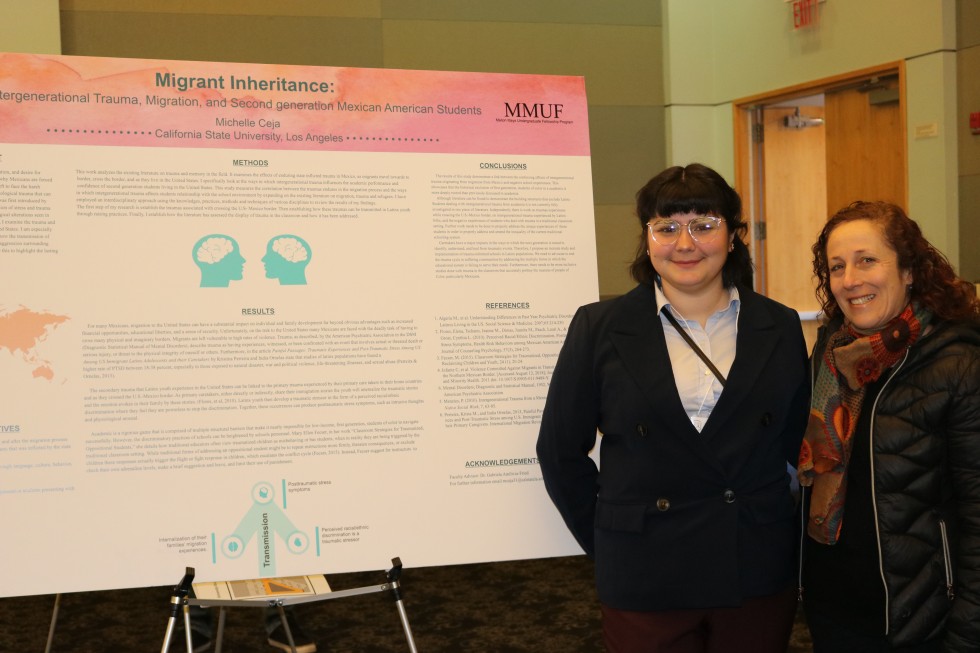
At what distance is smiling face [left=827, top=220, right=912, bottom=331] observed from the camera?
1.81 meters

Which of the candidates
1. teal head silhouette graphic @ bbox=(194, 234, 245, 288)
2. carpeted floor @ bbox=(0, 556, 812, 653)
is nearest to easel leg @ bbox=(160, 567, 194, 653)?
teal head silhouette graphic @ bbox=(194, 234, 245, 288)

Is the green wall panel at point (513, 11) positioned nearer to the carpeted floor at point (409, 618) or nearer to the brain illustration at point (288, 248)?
the carpeted floor at point (409, 618)

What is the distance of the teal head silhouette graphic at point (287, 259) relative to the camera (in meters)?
2.19

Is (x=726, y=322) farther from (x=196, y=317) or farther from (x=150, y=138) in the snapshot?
(x=150, y=138)

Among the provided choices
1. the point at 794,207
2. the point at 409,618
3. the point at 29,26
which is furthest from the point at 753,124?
the point at 29,26

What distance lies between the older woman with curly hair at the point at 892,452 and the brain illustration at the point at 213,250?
1397mm

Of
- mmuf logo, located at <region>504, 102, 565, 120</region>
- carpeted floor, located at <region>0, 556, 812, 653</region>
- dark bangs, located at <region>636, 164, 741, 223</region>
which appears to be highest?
mmuf logo, located at <region>504, 102, 565, 120</region>

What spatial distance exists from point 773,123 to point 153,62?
545 cm

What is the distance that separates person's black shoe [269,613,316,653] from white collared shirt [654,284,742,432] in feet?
7.60

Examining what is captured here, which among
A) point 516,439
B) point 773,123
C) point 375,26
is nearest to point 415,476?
point 516,439

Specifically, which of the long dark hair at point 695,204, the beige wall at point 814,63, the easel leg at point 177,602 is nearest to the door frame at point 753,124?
the beige wall at point 814,63

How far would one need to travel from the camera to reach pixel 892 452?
1740 millimetres

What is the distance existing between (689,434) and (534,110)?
1041 mm

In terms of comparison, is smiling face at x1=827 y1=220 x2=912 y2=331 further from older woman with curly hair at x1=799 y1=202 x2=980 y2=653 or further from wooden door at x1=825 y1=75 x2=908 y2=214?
wooden door at x1=825 y1=75 x2=908 y2=214
